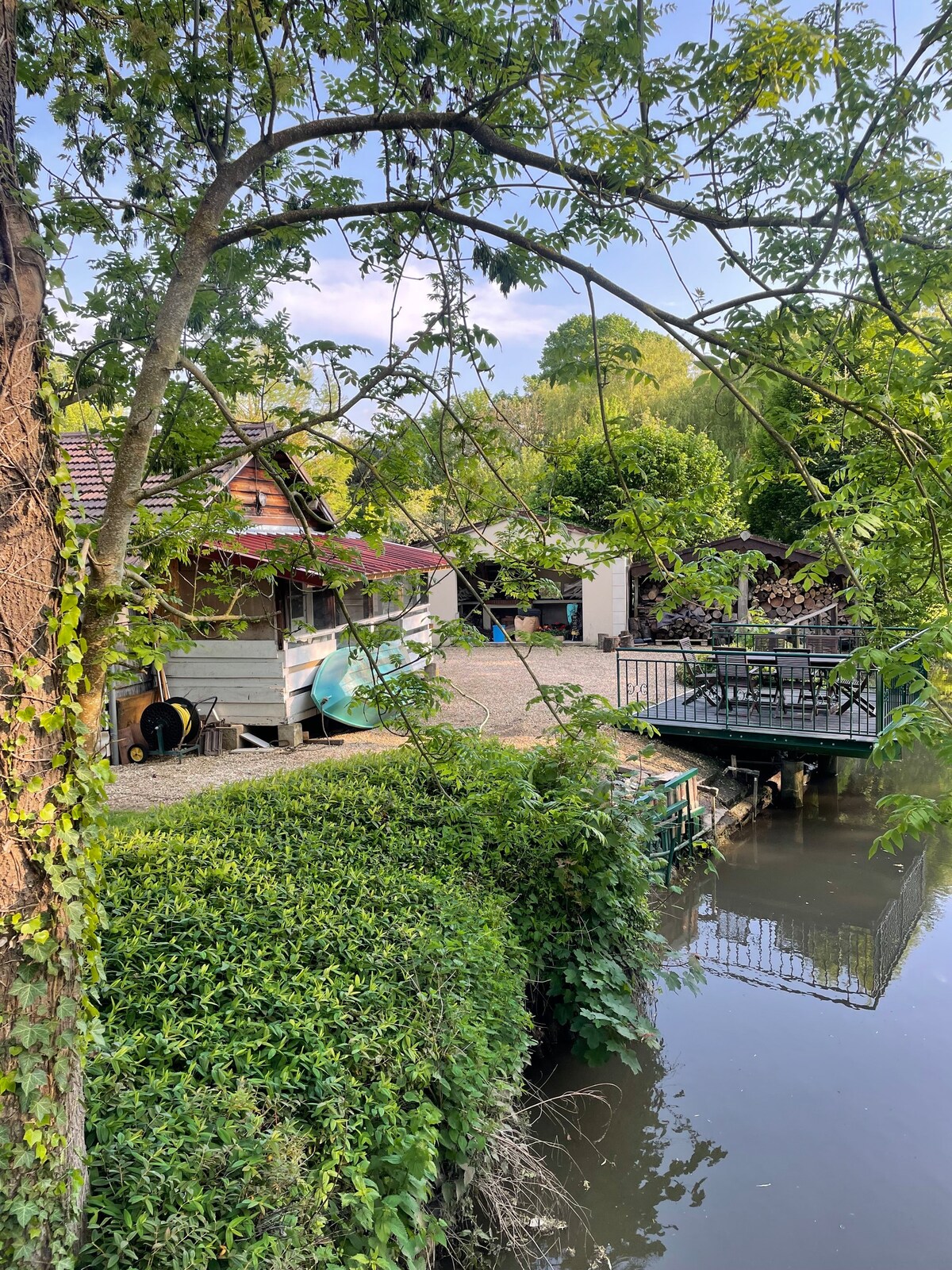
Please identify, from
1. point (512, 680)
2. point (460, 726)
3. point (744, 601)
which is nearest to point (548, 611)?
point (744, 601)

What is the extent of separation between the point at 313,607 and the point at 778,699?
757 cm

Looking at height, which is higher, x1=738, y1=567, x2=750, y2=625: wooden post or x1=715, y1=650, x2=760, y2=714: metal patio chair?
x1=738, y1=567, x2=750, y2=625: wooden post

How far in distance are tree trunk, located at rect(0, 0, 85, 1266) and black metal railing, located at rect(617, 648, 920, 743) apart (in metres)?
8.31

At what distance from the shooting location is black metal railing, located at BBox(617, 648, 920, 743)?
10398 mm

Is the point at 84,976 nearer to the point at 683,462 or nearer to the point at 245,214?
the point at 245,214

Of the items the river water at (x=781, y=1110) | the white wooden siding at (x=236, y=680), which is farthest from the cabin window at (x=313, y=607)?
the river water at (x=781, y=1110)

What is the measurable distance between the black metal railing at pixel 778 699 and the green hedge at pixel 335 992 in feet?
16.3

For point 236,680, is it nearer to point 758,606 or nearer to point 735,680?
point 735,680

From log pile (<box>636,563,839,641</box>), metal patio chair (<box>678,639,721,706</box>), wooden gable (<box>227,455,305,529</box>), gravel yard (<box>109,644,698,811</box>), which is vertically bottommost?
gravel yard (<box>109,644,698,811</box>)

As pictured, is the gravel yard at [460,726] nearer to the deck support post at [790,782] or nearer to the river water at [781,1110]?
the deck support post at [790,782]

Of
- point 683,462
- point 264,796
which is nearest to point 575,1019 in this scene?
point 264,796

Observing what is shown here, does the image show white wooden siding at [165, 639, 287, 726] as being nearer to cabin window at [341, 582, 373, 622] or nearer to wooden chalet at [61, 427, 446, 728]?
wooden chalet at [61, 427, 446, 728]

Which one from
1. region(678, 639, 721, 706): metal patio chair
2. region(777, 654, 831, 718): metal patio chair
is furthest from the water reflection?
region(678, 639, 721, 706): metal patio chair

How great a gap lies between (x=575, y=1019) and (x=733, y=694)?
23.4 ft
